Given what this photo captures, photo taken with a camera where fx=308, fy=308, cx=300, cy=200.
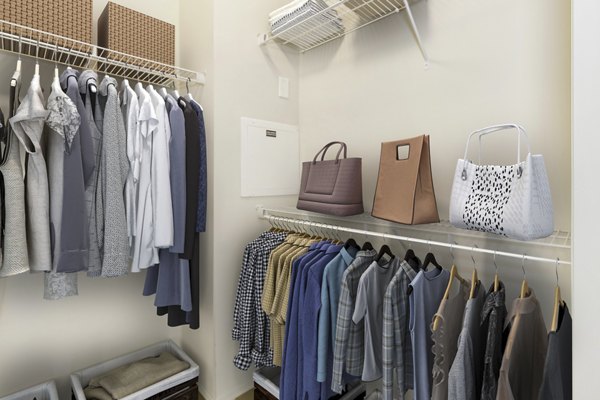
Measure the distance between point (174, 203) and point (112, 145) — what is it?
1.20 ft

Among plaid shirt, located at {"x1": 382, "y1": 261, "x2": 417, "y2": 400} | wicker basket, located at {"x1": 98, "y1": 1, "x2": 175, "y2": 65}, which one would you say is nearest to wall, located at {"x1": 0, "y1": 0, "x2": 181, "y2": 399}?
wicker basket, located at {"x1": 98, "y1": 1, "x2": 175, "y2": 65}

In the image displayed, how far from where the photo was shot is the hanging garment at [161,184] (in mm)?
1445

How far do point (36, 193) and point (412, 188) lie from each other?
1.47 metres

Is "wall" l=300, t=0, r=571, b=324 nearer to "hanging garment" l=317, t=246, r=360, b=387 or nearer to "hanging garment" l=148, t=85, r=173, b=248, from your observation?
"hanging garment" l=317, t=246, r=360, b=387

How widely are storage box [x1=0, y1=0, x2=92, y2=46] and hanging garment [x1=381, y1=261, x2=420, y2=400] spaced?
1752 mm

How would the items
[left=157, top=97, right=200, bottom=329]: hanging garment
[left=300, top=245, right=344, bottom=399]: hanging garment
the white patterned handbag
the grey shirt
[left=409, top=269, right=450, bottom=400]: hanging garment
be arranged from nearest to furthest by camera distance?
the white patterned handbag < [left=409, top=269, right=450, bottom=400]: hanging garment < the grey shirt < [left=300, top=245, right=344, bottom=399]: hanging garment < [left=157, top=97, right=200, bottom=329]: hanging garment

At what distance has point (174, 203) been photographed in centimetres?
150

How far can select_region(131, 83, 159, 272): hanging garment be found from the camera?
1.44 meters

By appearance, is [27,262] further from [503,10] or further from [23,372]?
[503,10]

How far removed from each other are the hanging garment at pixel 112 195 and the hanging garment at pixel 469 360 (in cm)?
134

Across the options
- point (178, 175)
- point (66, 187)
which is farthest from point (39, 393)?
point (178, 175)


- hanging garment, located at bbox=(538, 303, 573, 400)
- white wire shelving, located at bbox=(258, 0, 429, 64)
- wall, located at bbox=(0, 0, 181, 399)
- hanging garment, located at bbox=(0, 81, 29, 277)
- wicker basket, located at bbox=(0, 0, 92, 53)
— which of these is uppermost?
white wire shelving, located at bbox=(258, 0, 429, 64)

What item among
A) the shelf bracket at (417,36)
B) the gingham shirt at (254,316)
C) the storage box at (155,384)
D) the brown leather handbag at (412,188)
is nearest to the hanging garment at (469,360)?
the brown leather handbag at (412,188)

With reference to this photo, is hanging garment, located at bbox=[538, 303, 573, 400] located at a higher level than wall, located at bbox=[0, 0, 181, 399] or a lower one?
higher
